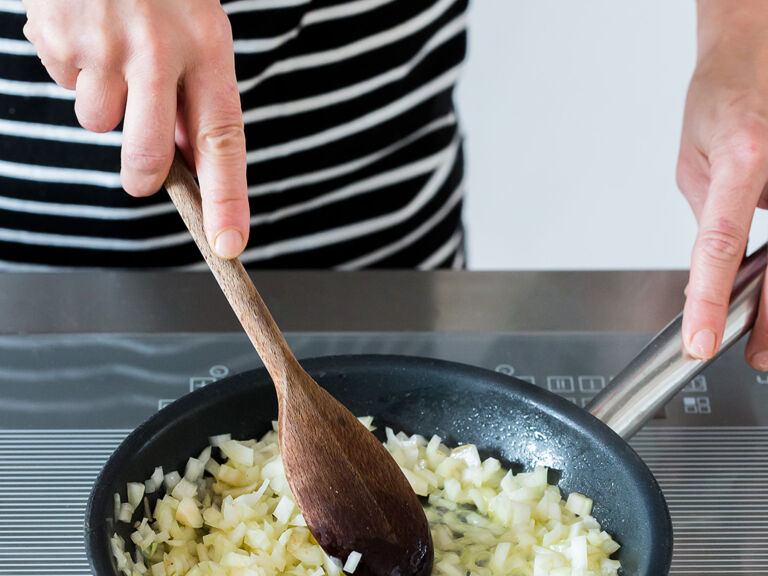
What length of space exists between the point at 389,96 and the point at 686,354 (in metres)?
0.57

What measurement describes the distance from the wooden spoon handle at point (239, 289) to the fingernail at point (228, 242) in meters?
0.03

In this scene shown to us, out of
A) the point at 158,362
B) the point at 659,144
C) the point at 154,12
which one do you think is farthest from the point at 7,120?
the point at 659,144

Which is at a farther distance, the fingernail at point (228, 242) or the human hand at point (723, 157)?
the human hand at point (723, 157)

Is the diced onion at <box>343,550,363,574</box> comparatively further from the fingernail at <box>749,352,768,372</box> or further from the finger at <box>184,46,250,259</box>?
the fingernail at <box>749,352,768,372</box>

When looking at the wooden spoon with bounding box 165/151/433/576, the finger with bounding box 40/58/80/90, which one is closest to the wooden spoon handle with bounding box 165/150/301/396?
the wooden spoon with bounding box 165/151/433/576

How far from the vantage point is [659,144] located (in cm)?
251

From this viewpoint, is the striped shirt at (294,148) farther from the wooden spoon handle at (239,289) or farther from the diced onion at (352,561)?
the diced onion at (352,561)

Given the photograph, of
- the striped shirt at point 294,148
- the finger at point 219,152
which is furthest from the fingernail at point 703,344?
the striped shirt at point 294,148

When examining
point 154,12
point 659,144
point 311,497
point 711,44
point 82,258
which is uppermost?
point 154,12

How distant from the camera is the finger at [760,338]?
743 mm

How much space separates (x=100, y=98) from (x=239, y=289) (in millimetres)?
161

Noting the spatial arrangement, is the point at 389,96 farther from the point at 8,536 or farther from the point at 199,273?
the point at 8,536

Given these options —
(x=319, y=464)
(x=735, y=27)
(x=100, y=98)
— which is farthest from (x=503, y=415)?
(x=735, y=27)

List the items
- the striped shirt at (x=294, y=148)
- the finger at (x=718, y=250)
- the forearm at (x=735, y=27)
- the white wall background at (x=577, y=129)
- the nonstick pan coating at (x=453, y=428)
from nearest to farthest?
the nonstick pan coating at (x=453, y=428) → the finger at (x=718, y=250) → the forearm at (x=735, y=27) → the striped shirt at (x=294, y=148) → the white wall background at (x=577, y=129)
